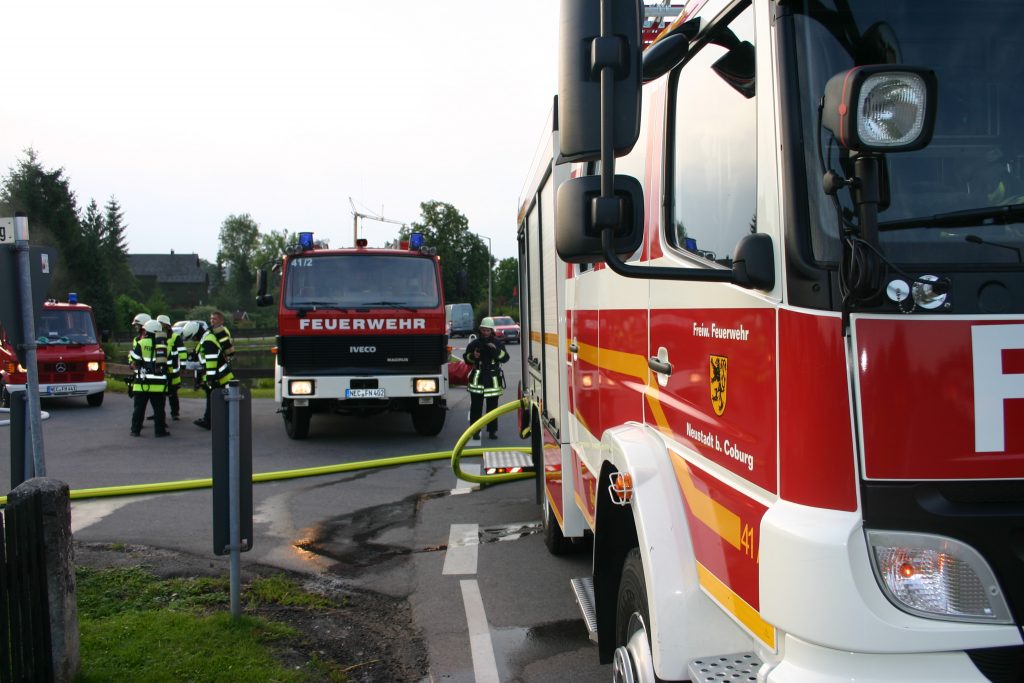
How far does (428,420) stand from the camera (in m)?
12.2

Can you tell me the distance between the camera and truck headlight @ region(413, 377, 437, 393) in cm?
1141

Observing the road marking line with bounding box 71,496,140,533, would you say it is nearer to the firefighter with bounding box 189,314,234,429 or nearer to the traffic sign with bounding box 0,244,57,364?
the traffic sign with bounding box 0,244,57,364

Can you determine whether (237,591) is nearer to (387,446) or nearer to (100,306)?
(387,446)

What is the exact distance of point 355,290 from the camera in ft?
37.5

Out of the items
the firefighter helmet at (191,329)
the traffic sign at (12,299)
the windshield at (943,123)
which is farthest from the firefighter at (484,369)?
the windshield at (943,123)

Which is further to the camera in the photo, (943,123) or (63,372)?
(63,372)

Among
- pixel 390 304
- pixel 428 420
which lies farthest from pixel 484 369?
pixel 390 304

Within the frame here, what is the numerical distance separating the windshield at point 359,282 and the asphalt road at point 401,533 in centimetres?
199

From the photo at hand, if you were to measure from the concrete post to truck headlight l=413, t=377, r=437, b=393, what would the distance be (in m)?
7.70

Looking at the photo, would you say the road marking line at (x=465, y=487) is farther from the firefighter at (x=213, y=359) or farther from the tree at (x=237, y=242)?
the tree at (x=237, y=242)

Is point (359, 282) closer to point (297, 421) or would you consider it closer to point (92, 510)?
point (297, 421)

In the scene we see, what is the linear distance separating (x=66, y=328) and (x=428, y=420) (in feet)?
27.9

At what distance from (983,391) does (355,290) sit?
1026 cm

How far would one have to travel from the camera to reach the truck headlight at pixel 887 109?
162 cm
